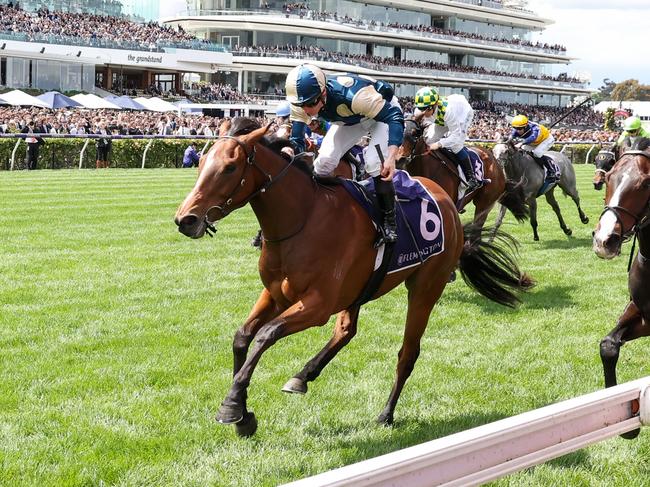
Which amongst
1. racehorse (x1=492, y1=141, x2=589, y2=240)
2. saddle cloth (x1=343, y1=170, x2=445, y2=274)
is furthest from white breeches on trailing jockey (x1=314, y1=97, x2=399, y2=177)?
racehorse (x1=492, y1=141, x2=589, y2=240)

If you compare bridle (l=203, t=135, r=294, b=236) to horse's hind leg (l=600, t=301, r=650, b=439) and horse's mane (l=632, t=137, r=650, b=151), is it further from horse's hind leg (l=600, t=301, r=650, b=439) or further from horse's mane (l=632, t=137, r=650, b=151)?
horse's hind leg (l=600, t=301, r=650, b=439)

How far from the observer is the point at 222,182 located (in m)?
3.88

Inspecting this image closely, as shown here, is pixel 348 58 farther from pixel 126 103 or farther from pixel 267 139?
pixel 267 139

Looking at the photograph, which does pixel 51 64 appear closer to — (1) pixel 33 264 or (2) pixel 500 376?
(1) pixel 33 264

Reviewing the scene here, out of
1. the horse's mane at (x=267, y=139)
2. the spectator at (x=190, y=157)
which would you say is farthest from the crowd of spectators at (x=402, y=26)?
the horse's mane at (x=267, y=139)

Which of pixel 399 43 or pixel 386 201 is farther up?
pixel 399 43

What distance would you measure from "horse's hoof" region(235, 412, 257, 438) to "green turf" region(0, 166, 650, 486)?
0.20 feet

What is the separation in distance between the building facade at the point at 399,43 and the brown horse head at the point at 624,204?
57445 millimetres

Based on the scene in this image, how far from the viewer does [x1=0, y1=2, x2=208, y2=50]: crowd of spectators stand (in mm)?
45656

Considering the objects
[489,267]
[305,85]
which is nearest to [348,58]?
[489,267]

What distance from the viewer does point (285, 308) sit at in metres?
4.27

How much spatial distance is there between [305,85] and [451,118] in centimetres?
437

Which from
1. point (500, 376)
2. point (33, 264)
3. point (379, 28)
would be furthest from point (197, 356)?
point (379, 28)

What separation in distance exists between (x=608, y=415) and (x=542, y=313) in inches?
169
